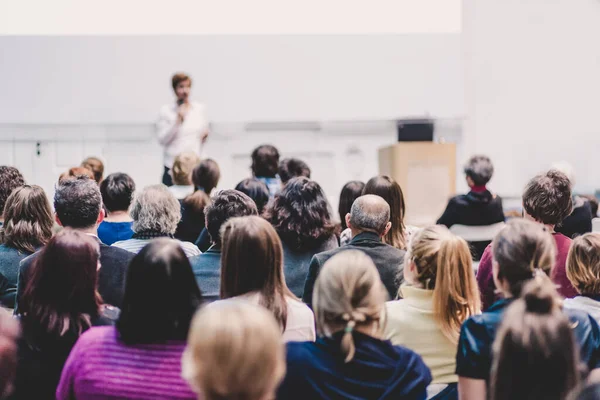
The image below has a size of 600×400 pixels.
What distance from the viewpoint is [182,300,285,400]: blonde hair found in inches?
53.1

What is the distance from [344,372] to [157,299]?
51 cm

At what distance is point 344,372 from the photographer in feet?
6.10

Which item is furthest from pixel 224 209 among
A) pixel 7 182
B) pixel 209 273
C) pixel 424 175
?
pixel 424 175

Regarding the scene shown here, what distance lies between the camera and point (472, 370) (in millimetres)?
2039

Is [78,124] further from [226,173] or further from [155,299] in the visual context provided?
[155,299]

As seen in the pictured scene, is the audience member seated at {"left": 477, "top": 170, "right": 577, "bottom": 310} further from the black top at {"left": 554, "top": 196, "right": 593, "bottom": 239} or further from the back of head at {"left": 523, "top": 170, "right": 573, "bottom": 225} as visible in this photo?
the black top at {"left": 554, "top": 196, "right": 593, "bottom": 239}

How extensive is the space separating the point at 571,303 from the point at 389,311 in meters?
0.69

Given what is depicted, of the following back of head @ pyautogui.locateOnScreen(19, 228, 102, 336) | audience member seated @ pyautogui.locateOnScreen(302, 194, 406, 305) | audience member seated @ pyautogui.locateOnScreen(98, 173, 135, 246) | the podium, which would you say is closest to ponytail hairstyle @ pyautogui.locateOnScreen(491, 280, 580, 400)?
A: back of head @ pyautogui.locateOnScreen(19, 228, 102, 336)

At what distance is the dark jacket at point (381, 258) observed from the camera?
2.90 m

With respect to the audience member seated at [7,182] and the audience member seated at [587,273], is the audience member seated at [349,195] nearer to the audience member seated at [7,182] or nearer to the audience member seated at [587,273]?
the audience member seated at [587,273]

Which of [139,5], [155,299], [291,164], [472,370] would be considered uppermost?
[139,5]

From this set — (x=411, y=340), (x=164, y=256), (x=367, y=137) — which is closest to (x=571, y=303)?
(x=411, y=340)

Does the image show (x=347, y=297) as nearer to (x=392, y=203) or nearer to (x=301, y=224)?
(x=301, y=224)

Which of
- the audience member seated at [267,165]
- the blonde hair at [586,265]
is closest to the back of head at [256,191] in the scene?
the audience member seated at [267,165]
